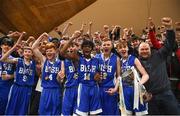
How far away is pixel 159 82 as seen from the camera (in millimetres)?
5508

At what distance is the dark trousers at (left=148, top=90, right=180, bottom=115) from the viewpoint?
A: 17.9 ft

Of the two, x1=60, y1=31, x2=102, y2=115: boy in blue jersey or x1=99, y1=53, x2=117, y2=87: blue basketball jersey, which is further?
x1=99, y1=53, x2=117, y2=87: blue basketball jersey

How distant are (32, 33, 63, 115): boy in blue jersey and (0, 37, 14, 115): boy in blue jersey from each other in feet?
2.29

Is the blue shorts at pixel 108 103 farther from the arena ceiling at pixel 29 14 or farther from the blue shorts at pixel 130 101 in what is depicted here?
the arena ceiling at pixel 29 14

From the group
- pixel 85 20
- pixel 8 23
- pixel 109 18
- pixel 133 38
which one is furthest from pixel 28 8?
pixel 133 38

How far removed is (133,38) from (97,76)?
2.06 metres

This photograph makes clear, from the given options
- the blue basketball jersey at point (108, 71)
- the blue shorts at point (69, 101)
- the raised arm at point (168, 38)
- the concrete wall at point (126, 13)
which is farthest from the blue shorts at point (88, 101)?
the concrete wall at point (126, 13)

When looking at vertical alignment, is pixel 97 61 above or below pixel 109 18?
below

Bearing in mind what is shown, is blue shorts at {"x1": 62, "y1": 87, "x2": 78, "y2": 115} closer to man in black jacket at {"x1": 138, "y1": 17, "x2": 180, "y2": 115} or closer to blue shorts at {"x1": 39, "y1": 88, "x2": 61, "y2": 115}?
blue shorts at {"x1": 39, "y1": 88, "x2": 61, "y2": 115}

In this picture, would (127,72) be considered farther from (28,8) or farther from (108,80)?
(28,8)

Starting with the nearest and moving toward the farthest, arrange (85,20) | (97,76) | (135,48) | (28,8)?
(97,76) < (135,48) < (28,8) < (85,20)

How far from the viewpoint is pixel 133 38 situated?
23.5 ft

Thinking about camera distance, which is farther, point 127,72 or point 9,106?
point 9,106

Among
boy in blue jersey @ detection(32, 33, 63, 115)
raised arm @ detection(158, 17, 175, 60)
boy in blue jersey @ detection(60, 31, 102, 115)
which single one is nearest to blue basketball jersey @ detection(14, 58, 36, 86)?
boy in blue jersey @ detection(32, 33, 63, 115)
